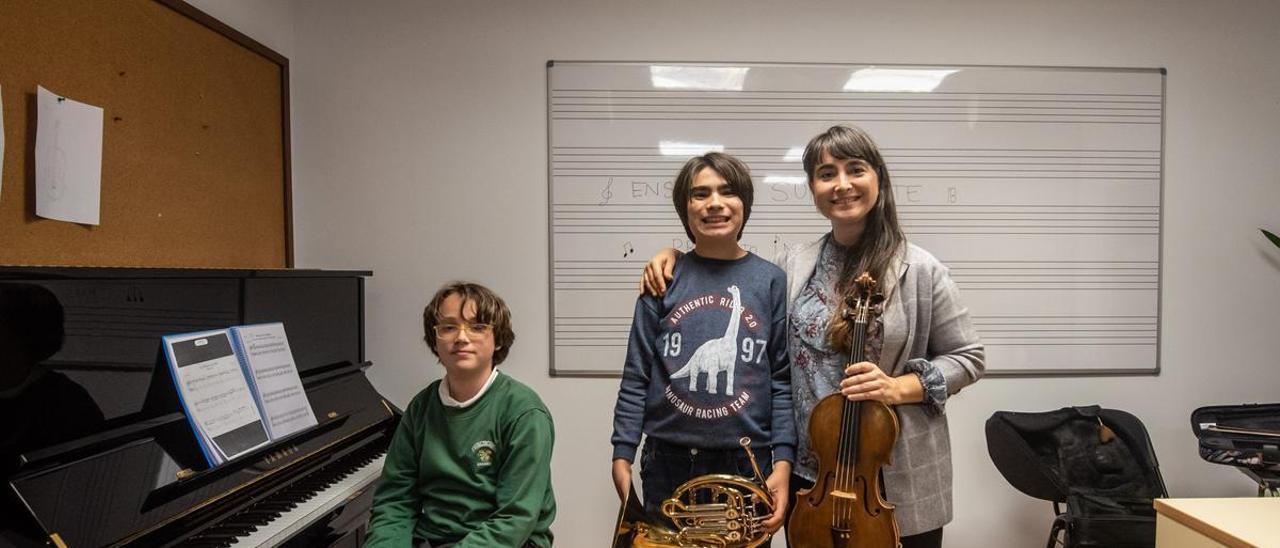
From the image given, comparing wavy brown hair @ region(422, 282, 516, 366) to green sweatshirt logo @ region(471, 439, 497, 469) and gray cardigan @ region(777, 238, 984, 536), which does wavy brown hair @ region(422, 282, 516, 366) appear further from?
gray cardigan @ region(777, 238, 984, 536)

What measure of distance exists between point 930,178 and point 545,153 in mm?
1671

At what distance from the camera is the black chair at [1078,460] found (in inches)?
90.5

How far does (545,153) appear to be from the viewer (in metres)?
2.71

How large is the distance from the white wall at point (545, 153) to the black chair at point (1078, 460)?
0.33 meters

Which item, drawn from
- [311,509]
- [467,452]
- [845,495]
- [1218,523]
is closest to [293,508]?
[311,509]

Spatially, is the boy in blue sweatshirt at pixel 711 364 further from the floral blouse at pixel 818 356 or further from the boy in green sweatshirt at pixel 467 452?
the boy in green sweatshirt at pixel 467 452

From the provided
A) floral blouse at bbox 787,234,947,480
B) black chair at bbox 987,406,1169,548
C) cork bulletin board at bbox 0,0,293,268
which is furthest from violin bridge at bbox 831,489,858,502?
cork bulletin board at bbox 0,0,293,268

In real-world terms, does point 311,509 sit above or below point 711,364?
below

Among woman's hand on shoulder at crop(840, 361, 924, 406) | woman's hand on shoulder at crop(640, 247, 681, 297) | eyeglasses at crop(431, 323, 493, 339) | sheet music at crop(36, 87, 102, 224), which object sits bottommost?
woman's hand on shoulder at crop(840, 361, 924, 406)

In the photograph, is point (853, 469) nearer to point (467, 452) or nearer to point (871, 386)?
point (871, 386)

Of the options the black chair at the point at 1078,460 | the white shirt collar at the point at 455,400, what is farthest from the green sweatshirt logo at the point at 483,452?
the black chair at the point at 1078,460

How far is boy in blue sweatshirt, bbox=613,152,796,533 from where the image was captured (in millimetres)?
1449

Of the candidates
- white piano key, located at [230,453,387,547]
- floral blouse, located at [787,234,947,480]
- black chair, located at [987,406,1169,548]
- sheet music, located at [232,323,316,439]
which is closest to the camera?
floral blouse, located at [787,234,947,480]

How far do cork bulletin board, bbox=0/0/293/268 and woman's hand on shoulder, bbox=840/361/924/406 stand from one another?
6.83 feet
